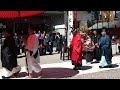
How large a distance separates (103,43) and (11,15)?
11.6ft

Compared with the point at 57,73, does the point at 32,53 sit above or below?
above

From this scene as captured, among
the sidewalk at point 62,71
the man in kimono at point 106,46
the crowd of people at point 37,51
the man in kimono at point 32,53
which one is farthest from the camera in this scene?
the man in kimono at point 106,46

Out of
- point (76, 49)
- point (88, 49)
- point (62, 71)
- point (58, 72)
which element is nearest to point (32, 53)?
point (58, 72)

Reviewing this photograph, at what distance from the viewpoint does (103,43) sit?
10.8 m

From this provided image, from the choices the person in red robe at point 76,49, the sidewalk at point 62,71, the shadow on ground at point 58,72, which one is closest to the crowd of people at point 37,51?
the person in red robe at point 76,49

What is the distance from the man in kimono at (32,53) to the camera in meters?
8.98

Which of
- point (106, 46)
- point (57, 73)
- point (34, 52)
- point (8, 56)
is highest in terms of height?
point (106, 46)

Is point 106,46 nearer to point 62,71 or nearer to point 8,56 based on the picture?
point 62,71

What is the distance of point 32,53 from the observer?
29.7 feet

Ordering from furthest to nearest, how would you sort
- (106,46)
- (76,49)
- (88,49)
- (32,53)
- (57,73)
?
(88,49), (106,46), (76,49), (57,73), (32,53)

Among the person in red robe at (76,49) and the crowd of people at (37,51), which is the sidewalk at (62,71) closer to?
the crowd of people at (37,51)

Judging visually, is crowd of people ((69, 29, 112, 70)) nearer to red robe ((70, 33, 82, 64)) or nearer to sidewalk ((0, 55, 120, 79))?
red robe ((70, 33, 82, 64))
